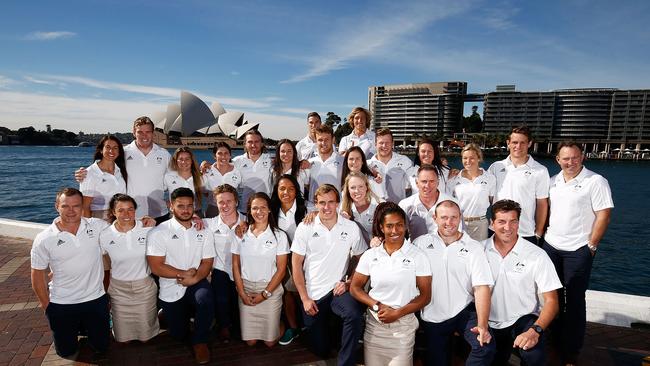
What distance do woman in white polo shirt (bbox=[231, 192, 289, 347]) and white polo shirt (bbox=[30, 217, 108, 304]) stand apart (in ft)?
4.31

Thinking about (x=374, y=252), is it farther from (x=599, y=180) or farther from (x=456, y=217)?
(x=599, y=180)

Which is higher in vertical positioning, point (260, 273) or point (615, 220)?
point (260, 273)

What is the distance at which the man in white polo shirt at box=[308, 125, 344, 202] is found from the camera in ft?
15.8

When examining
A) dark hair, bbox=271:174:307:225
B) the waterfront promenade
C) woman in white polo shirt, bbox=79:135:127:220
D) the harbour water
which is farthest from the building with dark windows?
woman in white polo shirt, bbox=79:135:127:220

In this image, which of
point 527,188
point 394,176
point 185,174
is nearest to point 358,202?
point 394,176

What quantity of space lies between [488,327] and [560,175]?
72.7 inches

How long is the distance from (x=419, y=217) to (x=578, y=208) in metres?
1.49

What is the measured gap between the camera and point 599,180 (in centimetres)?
356

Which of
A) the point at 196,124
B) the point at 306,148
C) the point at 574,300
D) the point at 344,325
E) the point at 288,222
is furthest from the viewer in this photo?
the point at 196,124

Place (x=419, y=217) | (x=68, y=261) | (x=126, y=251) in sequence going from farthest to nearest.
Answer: (x=419, y=217), (x=126, y=251), (x=68, y=261)

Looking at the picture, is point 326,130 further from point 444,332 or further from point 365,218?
point 444,332

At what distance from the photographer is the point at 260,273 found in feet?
12.0

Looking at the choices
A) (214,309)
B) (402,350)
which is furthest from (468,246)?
(214,309)

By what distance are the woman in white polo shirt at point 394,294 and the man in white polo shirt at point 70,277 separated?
2491 millimetres
